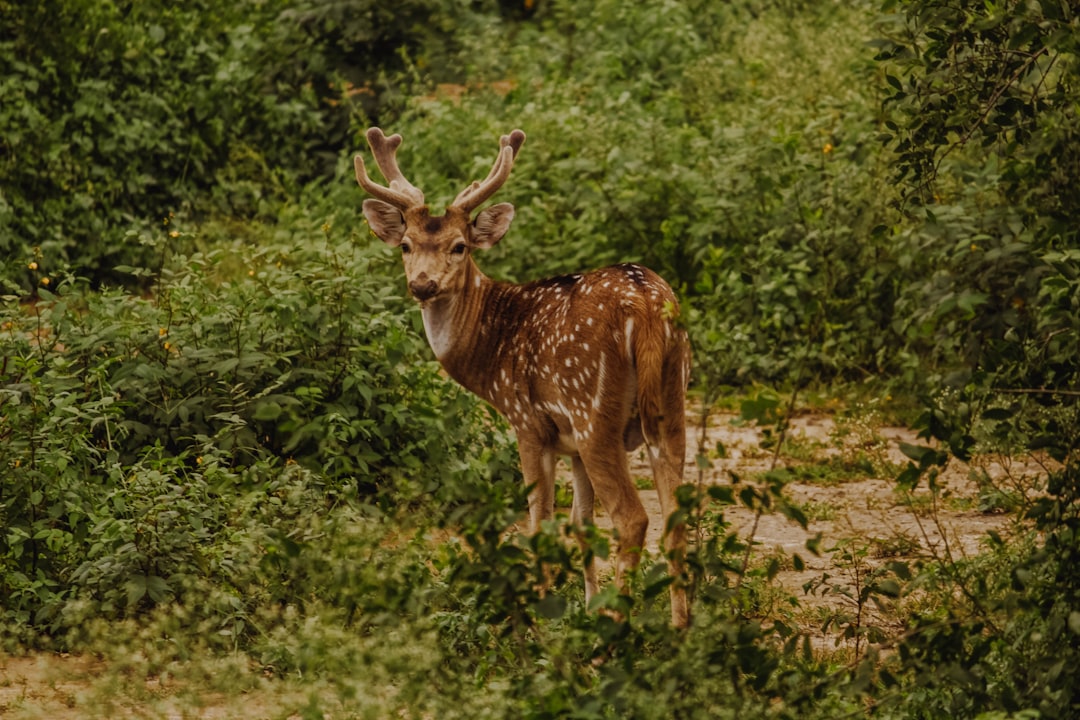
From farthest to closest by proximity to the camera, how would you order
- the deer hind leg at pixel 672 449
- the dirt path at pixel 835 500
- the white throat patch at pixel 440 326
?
the dirt path at pixel 835 500, the white throat patch at pixel 440 326, the deer hind leg at pixel 672 449

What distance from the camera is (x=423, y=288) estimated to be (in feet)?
24.4

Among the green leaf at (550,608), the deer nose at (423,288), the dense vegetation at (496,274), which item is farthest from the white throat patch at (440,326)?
the green leaf at (550,608)

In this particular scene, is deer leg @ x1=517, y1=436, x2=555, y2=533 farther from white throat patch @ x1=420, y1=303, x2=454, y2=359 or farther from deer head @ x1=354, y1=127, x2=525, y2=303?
deer head @ x1=354, y1=127, x2=525, y2=303

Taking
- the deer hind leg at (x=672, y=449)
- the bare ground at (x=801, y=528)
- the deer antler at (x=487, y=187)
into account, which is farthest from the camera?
the deer antler at (x=487, y=187)

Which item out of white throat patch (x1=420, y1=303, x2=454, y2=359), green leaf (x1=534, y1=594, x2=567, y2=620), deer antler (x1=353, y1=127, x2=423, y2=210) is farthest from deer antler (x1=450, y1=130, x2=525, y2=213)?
green leaf (x1=534, y1=594, x2=567, y2=620)

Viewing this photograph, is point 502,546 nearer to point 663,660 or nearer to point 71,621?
point 663,660

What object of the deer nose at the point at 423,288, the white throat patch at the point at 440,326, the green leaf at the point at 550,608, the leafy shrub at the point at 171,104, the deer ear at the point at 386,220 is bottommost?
the leafy shrub at the point at 171,104

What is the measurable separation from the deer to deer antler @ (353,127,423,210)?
1cm

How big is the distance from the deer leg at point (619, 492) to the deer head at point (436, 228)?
1.25 metres

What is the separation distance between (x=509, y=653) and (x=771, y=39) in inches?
442

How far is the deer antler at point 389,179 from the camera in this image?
788 cm

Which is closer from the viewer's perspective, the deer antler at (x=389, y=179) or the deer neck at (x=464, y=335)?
the deer neck at (x=464, y=335)

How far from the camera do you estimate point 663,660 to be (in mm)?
5082

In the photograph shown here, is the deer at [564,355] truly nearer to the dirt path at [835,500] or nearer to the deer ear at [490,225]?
the deer ear at [490,225]
